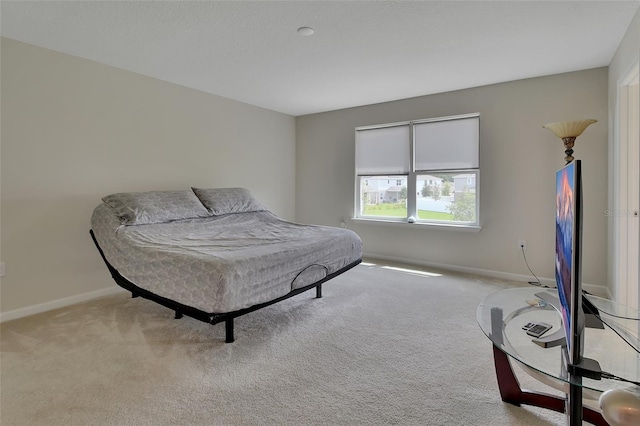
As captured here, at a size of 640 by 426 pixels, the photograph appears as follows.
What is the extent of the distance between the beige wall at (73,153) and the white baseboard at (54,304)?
0.12ft

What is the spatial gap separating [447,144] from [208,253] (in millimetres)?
3383

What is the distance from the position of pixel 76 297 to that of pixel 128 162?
1.46m

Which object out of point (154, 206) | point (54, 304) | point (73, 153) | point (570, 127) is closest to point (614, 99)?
point (570, 127)

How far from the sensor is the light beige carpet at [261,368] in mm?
1546

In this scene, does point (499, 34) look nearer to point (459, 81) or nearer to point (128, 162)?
point (459, 81)

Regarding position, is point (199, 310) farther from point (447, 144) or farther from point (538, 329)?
point (447, 144)

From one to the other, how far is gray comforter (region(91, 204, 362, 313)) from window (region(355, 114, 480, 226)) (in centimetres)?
167

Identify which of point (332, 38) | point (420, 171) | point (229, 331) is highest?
point (332, 38)

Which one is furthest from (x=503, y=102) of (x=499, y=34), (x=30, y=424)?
(x=30, y=424)

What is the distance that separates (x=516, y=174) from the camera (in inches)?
149

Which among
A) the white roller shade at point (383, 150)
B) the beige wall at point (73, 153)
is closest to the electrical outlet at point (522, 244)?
the white roller shade at point (383, 150)

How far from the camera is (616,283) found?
288 centimetres

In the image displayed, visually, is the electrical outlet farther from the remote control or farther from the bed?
the remote control

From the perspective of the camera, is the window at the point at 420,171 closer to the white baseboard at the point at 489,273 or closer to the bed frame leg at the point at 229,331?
the white baseboard at the point at 489,273
